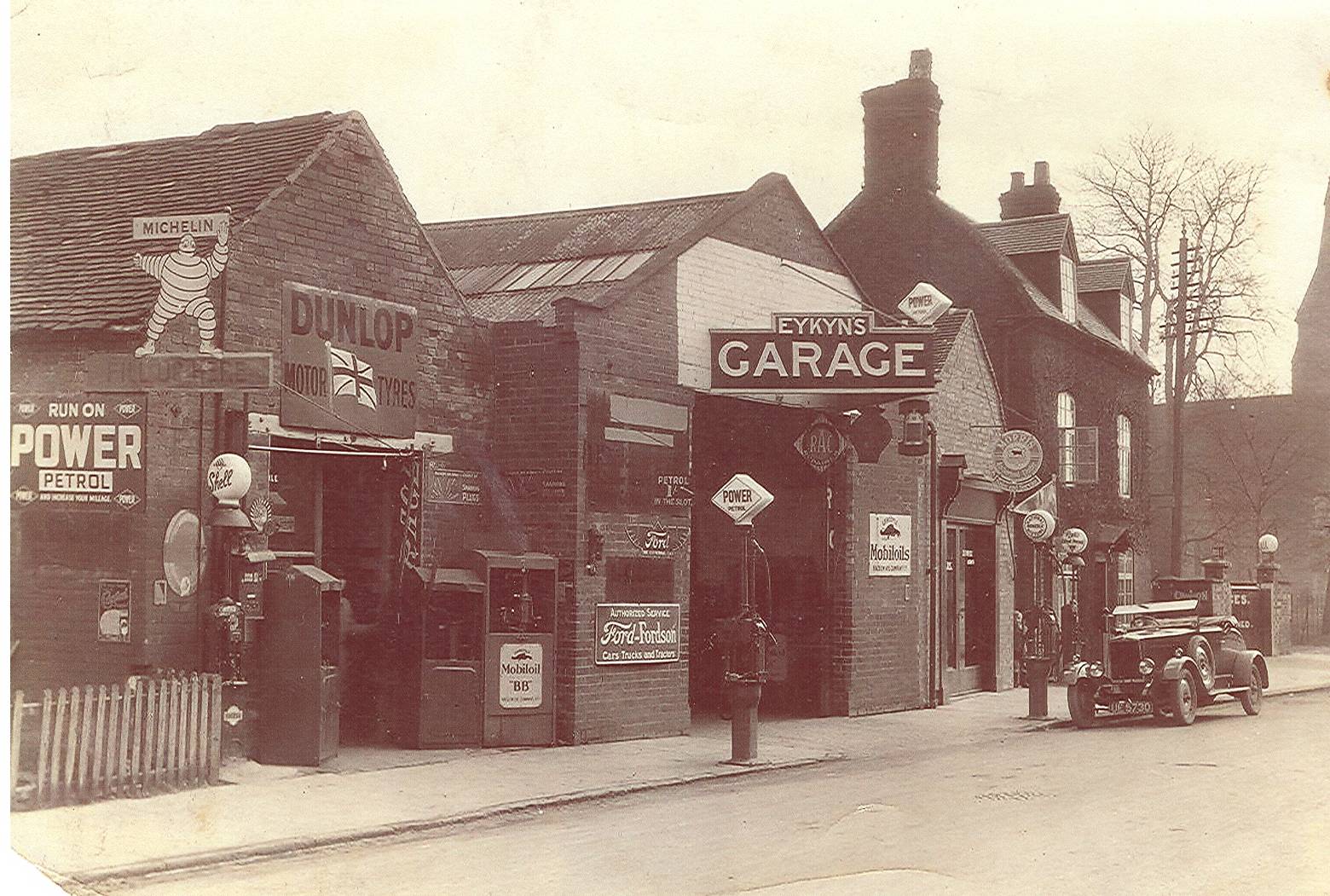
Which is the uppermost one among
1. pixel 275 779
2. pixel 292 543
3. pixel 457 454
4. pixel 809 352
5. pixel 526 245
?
pixel 526 245

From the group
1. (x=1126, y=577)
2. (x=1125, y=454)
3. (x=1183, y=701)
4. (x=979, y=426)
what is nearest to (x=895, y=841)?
(x=1183, y=701)

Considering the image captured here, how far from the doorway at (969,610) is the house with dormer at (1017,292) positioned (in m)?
1.30

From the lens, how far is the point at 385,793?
11750 millimetres

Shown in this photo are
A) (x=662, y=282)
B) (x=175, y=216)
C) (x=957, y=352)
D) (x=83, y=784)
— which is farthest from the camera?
(x=957, y=352)

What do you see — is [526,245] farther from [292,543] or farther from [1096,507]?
[1096,507]

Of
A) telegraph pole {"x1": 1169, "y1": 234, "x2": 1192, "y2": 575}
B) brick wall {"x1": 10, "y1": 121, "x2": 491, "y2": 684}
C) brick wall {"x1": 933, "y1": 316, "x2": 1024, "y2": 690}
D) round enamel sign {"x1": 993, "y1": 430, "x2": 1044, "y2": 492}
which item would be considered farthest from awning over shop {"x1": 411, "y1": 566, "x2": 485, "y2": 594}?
round enamel sign {"x1": 993, "y1": 430, "x2": 1044, "y2": 492}

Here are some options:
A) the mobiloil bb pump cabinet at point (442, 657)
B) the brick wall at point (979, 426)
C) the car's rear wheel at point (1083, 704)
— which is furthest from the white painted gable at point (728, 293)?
the car's rear wheel at point (1083, 704)

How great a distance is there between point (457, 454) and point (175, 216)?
3861 mm

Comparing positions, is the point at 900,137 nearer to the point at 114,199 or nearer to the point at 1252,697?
the point at 1252,697

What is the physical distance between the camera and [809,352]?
57.0 feet

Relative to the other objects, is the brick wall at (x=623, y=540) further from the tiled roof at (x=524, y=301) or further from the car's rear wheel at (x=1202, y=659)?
the car's rear wheel at (x=1202, y=659)

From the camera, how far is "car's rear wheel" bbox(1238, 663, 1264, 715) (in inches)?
765

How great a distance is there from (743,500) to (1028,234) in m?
15.2

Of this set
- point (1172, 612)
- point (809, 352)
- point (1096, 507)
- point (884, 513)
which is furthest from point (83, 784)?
point (1096, 507)
